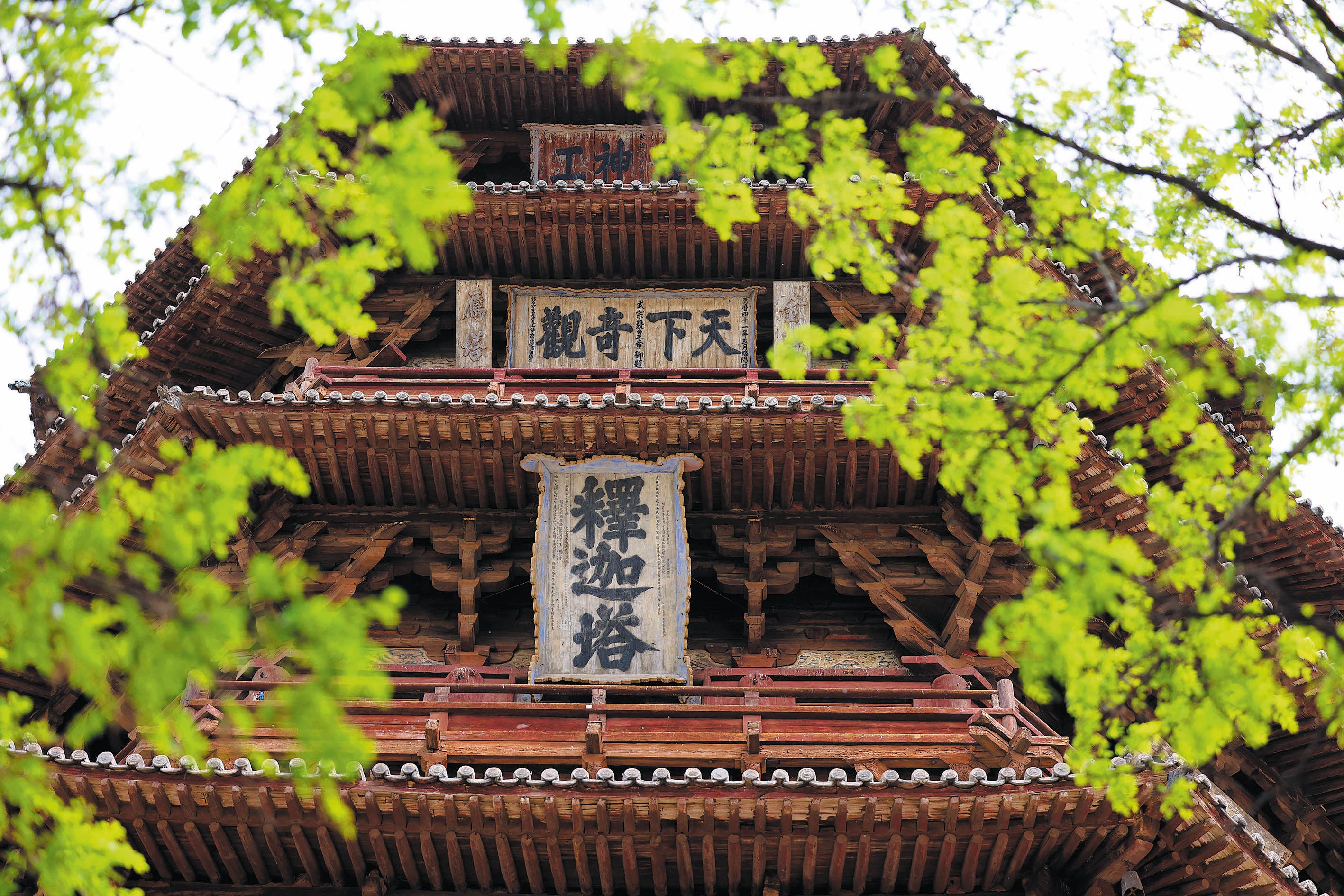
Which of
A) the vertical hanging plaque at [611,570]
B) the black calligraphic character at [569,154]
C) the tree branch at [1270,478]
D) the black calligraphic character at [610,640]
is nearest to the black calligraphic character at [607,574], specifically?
the vertical hanging plaque at [611,570]

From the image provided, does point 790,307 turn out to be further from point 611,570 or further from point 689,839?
point 689,839

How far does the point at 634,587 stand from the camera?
1045 centimetres

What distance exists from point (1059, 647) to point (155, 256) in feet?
39.7

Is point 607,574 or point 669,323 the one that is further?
point 669,323

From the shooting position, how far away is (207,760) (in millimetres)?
8484

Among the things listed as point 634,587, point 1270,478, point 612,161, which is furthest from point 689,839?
point 612,161

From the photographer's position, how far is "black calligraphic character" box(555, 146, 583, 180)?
49.3 feet

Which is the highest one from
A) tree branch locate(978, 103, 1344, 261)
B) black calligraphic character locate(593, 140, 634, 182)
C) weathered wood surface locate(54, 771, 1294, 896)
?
black calligraphic character locate(593, 140, 634, 182)

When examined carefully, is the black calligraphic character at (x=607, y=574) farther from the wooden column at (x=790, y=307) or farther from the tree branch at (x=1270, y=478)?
the tree branch at (x=1270, y=478)

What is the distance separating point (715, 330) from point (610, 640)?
4.33m

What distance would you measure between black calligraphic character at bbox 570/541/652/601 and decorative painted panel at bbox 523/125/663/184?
6008mm

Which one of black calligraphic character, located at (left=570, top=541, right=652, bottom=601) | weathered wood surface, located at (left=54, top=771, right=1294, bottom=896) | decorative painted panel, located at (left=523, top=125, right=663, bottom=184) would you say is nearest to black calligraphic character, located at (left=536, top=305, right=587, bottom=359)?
decorative painted panel, located at (left=523, top=125, right=663, bottom=184)

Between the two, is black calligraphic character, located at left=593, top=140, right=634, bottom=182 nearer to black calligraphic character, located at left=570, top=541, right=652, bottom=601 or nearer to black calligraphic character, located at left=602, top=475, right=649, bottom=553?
black calligraphic character, located at left=602, top=475, right=649, bottom=553

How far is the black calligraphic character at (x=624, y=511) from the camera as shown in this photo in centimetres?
1067
